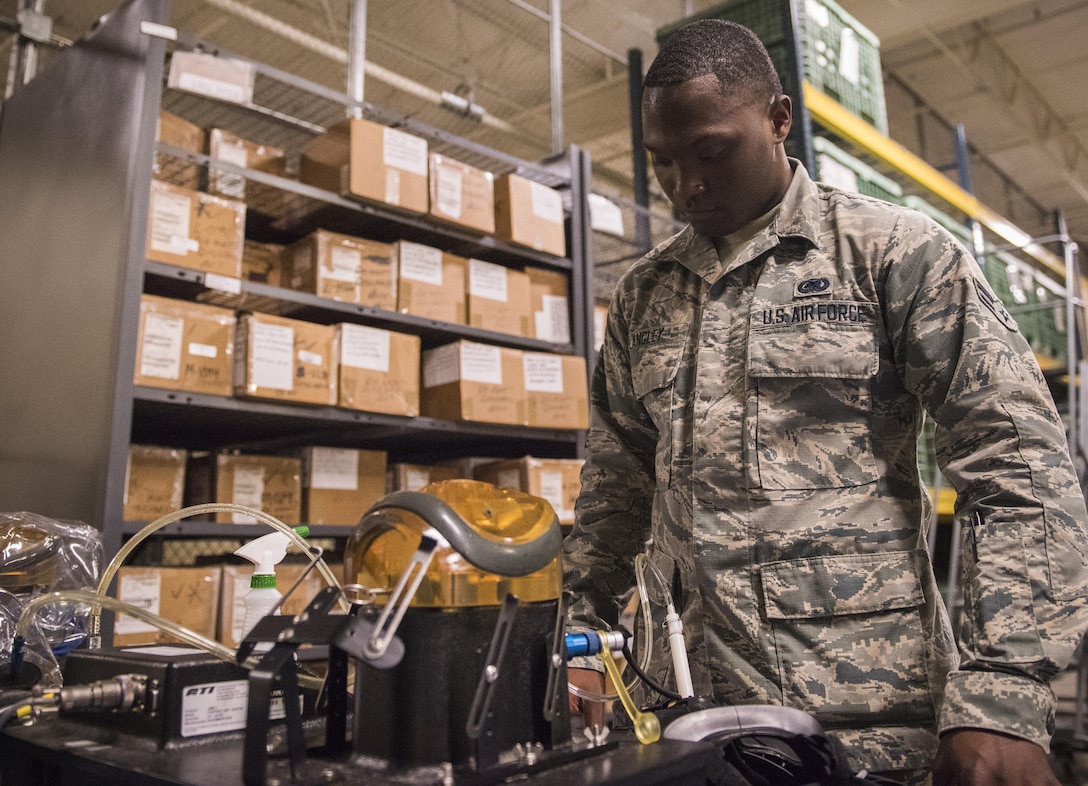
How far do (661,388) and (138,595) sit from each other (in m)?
1.73

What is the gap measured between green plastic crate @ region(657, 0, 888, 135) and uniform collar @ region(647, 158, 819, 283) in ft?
7.88

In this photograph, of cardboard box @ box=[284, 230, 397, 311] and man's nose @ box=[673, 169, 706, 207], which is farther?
cardboard box @ box=[284, 230, 397, 311]

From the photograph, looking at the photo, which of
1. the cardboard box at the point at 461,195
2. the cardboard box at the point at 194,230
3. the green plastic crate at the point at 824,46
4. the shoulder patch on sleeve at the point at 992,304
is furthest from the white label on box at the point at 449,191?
the shoulder patch on sleeve at the point at 992,304

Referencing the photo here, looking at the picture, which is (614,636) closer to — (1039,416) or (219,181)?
(1039,416)

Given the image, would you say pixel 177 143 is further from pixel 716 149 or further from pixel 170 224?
pixel 716 149

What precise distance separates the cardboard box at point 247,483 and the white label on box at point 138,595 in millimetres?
273

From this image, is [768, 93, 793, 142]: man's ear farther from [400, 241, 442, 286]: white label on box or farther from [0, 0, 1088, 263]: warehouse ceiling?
[0, 0, 1088, 263]: warehouse ceiling

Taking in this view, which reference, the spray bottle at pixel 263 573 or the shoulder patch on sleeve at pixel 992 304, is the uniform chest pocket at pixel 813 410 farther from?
the spray bottle at pixel 263 573

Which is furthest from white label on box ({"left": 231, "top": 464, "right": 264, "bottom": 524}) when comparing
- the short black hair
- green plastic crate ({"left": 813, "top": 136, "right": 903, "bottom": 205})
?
green plastic crate ({"left": 813, "top": 136, "right": 903, "bottom": 205})

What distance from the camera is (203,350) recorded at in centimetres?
251

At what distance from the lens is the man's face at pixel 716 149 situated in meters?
1.20

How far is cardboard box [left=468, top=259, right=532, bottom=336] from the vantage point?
3.22 metres

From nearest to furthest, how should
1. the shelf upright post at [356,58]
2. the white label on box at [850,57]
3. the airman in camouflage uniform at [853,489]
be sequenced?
the airman in camouflage uniform at [853,489], the shelf upright post at [356,58], the white label on box at [850,57]

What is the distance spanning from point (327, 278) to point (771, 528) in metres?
2.07
